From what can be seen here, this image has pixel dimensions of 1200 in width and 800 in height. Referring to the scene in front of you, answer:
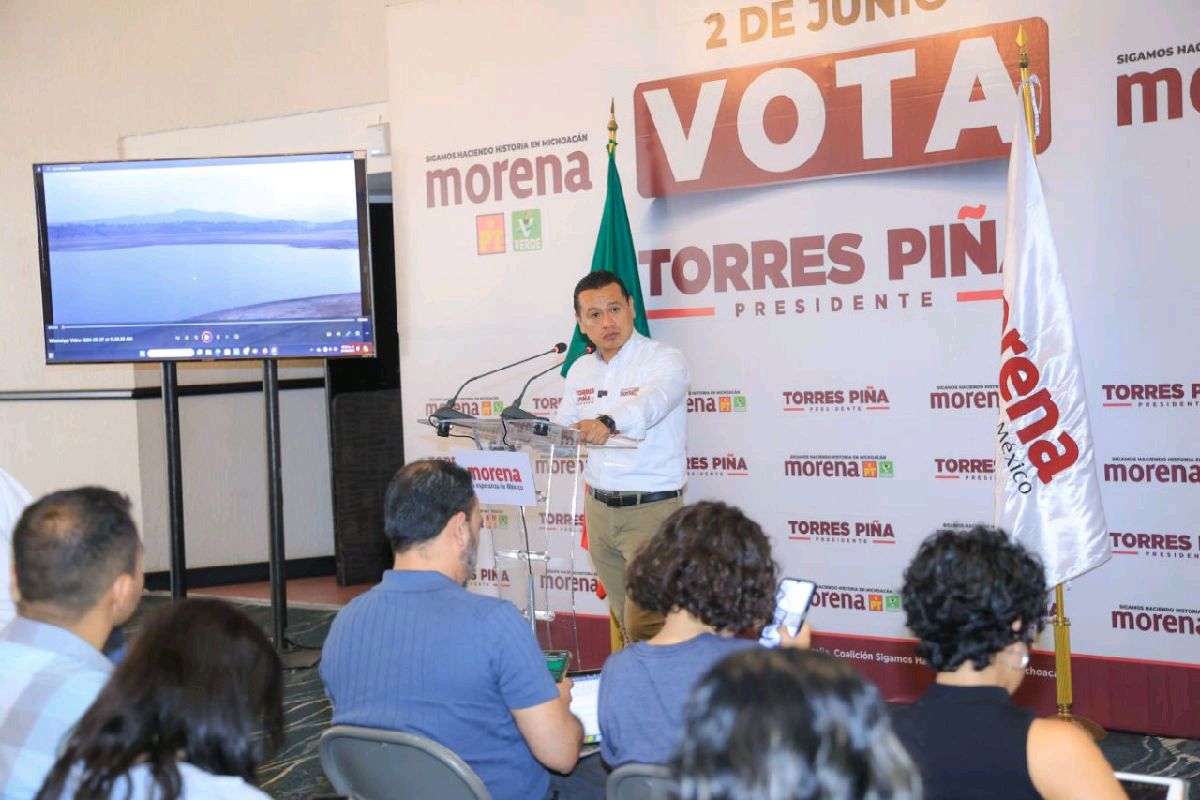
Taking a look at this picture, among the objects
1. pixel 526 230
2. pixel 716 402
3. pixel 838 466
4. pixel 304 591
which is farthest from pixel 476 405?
pixel 304 591

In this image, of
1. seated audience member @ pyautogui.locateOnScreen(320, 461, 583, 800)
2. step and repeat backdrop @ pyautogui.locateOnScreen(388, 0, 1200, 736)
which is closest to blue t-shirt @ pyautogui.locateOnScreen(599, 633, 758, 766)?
seated audience member @ pyautogui.locateOnScreen(320, 461, 583, 800)

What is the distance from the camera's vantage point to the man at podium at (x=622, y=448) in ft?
14.7

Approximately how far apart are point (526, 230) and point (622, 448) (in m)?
1.52

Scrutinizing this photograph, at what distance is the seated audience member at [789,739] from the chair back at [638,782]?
93 cm

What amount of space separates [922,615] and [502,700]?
839 millimetres

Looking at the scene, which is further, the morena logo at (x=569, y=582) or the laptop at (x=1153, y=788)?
the morena logo at (x=569, y=582)

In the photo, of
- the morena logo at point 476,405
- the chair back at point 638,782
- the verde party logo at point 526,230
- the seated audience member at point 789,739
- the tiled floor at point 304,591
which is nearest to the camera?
the seated audience member at point 789,739

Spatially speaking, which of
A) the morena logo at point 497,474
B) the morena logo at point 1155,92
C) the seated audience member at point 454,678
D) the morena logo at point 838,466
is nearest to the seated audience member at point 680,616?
the seated audience member at point 454,678

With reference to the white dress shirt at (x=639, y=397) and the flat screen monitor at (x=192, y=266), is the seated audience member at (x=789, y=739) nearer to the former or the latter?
the white dress shirt at (x=639, y=397)

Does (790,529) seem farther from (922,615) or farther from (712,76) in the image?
(922,615)

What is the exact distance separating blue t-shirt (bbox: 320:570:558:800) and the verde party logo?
3355mm

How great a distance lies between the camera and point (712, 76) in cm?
499

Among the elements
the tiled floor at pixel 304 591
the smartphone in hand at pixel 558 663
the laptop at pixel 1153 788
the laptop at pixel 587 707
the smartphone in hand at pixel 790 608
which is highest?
the smartphone in hand at pixel 790 608

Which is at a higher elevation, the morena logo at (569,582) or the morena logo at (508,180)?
the morena logo at (508,180)
